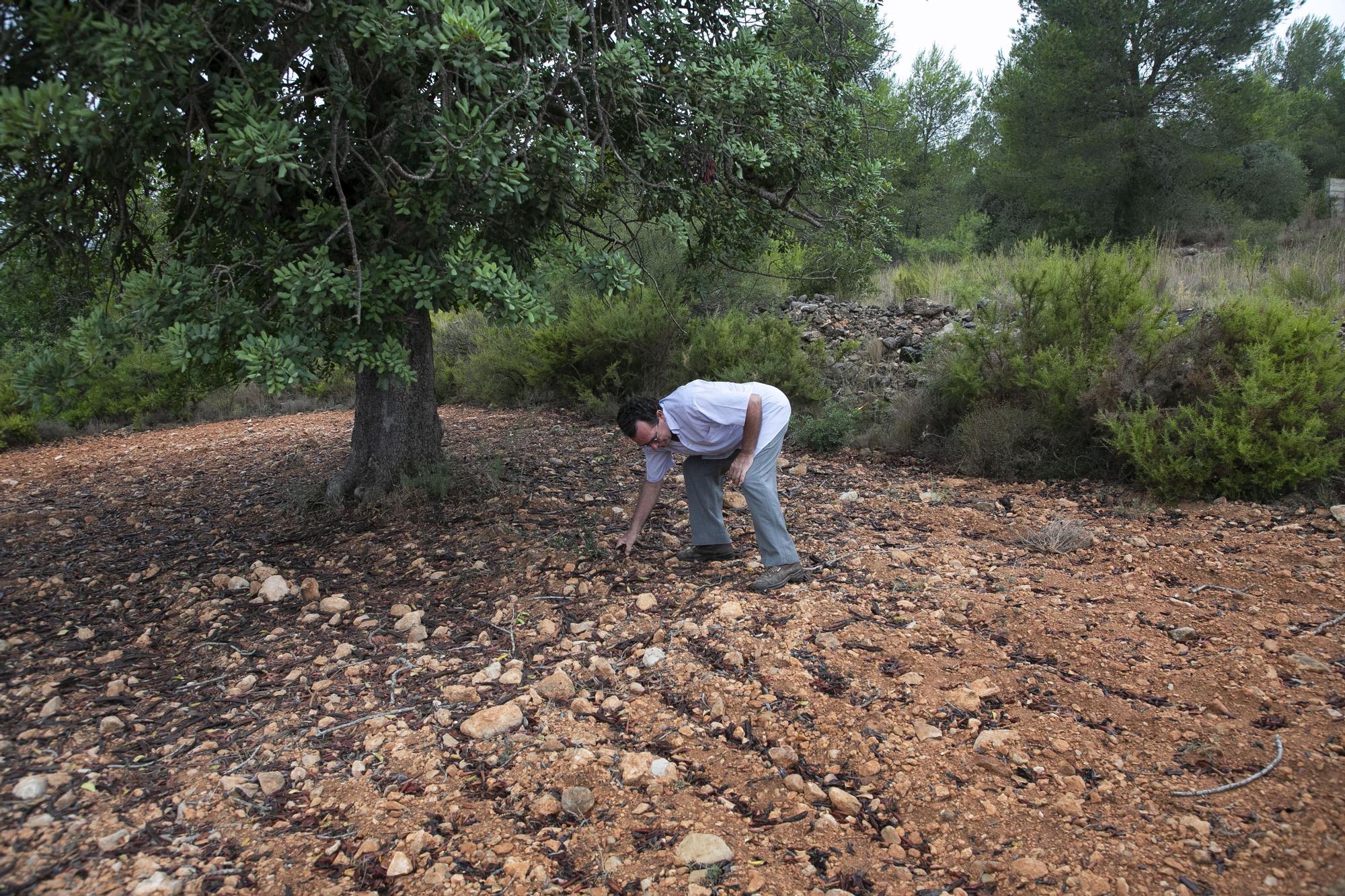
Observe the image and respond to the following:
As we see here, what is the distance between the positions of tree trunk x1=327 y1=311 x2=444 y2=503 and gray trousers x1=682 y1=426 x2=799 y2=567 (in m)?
2.00

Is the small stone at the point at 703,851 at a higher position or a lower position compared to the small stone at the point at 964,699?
lower

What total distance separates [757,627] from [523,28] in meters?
2.75

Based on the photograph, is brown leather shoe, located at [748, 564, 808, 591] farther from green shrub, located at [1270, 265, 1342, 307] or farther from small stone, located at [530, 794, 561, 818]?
green shrub, located at [1270, 265, 1342, 307]

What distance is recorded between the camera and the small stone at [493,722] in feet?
9.88

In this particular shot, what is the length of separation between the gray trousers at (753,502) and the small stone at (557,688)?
47.8 inches

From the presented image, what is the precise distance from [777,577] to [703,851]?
1772 mm

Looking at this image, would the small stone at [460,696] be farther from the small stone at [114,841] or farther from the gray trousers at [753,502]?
the gray trousers at [753,502]

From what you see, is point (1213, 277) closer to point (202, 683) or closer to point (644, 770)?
point (644, 770)

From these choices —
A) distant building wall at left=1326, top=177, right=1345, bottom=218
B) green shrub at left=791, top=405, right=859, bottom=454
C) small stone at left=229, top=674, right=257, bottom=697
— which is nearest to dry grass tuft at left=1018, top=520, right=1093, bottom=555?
green shrub at left=791, top=405, right=859, bottom=454

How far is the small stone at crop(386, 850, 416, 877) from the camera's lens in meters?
2.39

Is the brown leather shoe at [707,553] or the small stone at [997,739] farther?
the brown leather shoe at [707,553]

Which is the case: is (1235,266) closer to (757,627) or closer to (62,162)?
(757,627)

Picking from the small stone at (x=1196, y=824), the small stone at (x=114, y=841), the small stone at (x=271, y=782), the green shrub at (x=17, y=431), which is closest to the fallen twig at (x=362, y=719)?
the small stone at (x=271, y=782)

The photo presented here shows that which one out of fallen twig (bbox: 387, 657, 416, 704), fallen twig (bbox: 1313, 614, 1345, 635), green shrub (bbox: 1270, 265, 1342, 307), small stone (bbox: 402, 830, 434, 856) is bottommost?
small stone (bbox: 402, 830, 434, 856)
